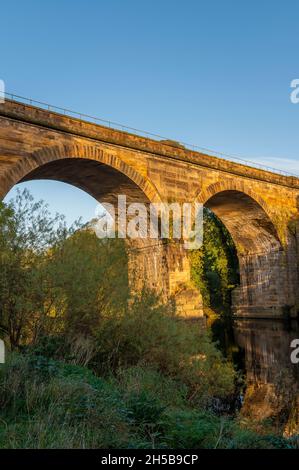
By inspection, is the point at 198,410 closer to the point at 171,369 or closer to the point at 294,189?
the point at 171,369

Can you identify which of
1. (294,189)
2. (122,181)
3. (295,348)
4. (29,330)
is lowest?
(295,348)

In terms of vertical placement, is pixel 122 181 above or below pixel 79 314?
above

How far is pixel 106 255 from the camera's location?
8.98 m

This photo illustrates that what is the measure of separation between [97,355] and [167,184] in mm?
12467

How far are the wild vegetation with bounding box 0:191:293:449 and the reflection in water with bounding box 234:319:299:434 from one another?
2.93ft

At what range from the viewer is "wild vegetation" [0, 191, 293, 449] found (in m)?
4.72

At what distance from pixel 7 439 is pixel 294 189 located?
2766cm

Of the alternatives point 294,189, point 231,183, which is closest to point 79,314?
point 231,183

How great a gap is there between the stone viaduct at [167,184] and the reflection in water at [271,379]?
106 inches

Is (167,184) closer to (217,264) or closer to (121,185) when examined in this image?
(121,185)
